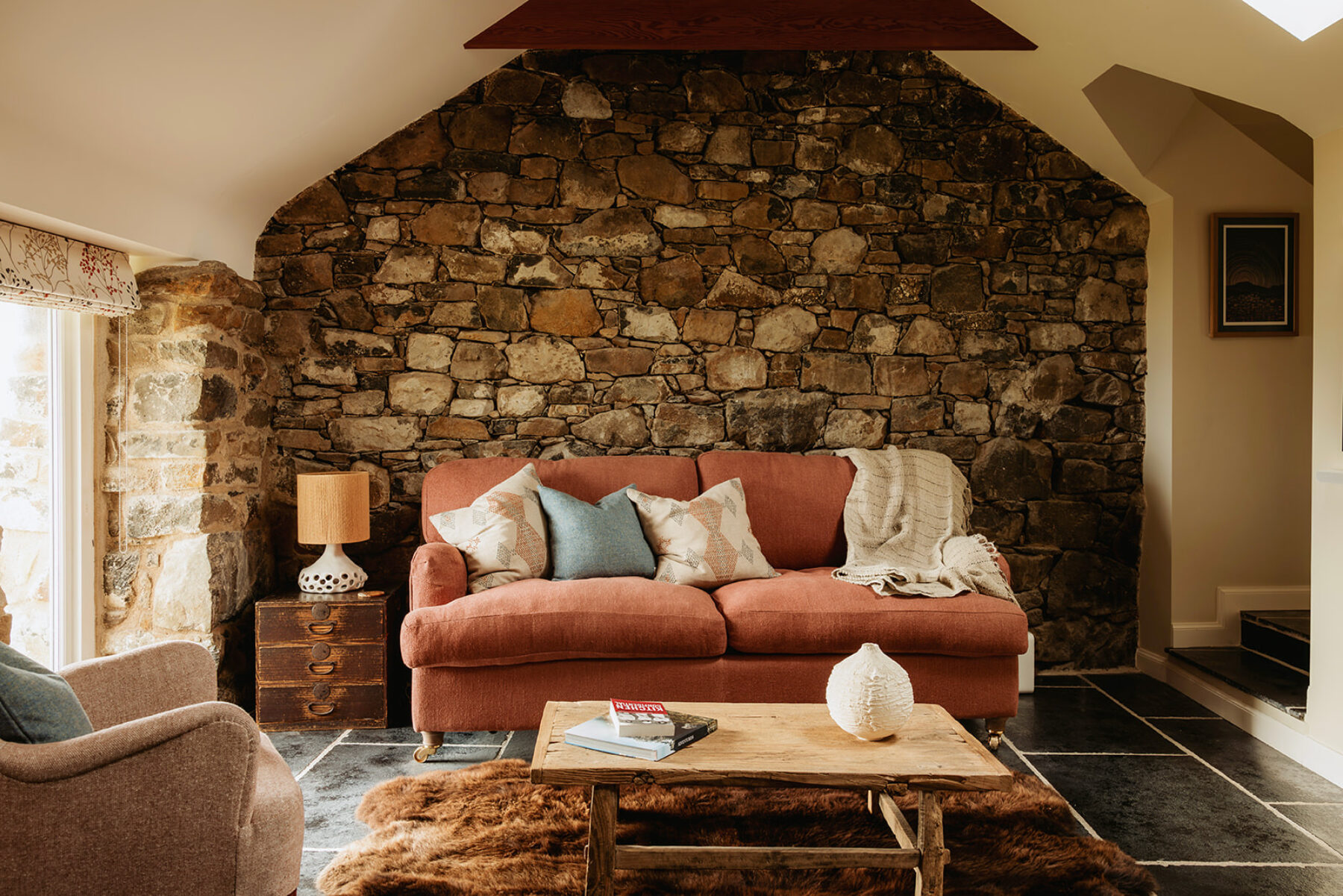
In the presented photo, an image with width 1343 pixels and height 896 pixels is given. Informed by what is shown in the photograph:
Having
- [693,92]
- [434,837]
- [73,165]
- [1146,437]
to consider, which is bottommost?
[434,837]

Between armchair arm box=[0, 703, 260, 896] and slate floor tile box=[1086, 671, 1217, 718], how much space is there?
10.7 feet

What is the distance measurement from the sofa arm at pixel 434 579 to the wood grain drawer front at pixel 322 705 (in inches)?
20.4

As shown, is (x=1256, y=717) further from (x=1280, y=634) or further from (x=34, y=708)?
(x=34, y=708)

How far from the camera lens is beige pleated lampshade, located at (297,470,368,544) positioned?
10.9ft

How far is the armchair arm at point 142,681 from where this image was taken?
71.5 inches

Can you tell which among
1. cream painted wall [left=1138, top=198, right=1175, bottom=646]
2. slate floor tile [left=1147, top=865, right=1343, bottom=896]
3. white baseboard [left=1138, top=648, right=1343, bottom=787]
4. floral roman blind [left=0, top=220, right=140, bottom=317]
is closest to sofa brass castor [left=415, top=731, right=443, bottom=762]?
floral roman blind [left=0, top=220, right=140, bottom=317]

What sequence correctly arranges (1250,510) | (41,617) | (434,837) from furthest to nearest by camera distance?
(1250,510) < (41,617) < (434,837)

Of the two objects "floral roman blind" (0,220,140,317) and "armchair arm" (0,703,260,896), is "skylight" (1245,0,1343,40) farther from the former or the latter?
"floral roman blind" (0,220,140,317)

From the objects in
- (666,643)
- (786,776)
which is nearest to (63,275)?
(666,643)

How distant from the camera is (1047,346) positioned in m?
4.08

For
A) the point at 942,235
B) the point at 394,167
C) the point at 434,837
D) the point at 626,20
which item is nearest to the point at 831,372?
the point at 942,235

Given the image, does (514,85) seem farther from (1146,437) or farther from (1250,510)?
(1250,510)

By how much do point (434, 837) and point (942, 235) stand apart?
129 inches

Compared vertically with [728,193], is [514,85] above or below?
above
